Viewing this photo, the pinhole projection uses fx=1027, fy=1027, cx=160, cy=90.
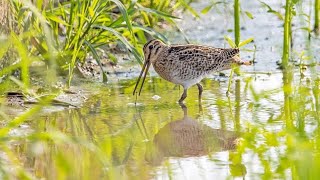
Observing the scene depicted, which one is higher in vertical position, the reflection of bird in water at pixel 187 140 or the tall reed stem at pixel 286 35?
the tall reed stem at pixel 286 35

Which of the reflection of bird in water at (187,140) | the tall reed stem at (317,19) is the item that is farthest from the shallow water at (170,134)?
the tall reed stem at (317,19)

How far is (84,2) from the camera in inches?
307

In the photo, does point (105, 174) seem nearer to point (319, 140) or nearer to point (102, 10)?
point (319, 140)

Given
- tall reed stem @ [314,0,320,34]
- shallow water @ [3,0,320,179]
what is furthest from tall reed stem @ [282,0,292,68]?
tall reed stem @ [314,0,320,34]

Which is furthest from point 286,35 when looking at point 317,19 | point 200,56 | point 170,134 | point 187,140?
point 187,140

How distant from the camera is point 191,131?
686 cm

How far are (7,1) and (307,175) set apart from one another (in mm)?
3332

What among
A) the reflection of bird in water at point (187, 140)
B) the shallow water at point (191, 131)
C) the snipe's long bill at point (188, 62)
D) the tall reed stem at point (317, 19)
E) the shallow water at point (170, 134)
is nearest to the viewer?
the shallow water at point (191, 131)

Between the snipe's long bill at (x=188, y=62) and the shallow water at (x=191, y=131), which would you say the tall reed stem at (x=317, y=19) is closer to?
the shallow water at (x=191, y=131)

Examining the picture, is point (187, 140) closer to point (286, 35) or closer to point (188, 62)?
point (188, 62)

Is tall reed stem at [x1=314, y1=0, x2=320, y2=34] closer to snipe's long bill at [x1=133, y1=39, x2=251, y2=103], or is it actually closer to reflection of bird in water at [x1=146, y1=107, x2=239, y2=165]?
snipe's long bill at [x1=133, y1=39, x2=251, y2=103]

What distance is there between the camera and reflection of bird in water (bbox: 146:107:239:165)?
6152mm

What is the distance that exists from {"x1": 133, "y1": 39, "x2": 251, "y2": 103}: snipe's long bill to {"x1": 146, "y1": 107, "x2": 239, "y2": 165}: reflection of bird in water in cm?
91

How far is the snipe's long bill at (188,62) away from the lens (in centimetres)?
809
